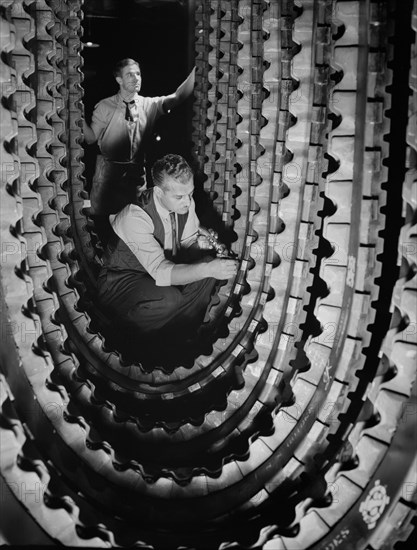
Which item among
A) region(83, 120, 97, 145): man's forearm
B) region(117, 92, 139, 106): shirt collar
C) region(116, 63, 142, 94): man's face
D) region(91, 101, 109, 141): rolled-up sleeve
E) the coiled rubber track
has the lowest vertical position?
the coiled rubber track

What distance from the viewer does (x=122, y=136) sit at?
4.74 ft

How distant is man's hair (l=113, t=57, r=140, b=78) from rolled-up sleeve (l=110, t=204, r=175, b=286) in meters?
0.35

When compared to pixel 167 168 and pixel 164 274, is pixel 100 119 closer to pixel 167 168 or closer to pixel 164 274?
pixel 167 168

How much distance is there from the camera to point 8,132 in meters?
0.99

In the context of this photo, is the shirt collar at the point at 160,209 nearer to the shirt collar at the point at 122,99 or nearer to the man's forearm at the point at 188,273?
the man's forearm at the point at 188,273

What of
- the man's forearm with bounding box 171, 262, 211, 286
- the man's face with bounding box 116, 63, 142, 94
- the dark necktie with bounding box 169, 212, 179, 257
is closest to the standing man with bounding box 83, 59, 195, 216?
the man's face with bounding box 116, 63, 142, 94

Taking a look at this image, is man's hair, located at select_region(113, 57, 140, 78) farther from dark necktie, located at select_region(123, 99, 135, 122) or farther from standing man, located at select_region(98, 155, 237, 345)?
standing man, located at select_region(98, 155, 237, 345)

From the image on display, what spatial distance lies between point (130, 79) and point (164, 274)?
52 cm

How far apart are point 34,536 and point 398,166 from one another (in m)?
1.02

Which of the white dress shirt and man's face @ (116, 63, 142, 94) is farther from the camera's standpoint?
the white dress shirt

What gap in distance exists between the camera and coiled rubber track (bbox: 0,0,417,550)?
1.00 metres

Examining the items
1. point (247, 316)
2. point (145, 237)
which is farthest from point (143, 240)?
point (247, 316)

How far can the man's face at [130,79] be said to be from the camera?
137 centimetres

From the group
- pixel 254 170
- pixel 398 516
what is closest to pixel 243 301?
pixel 254 170
